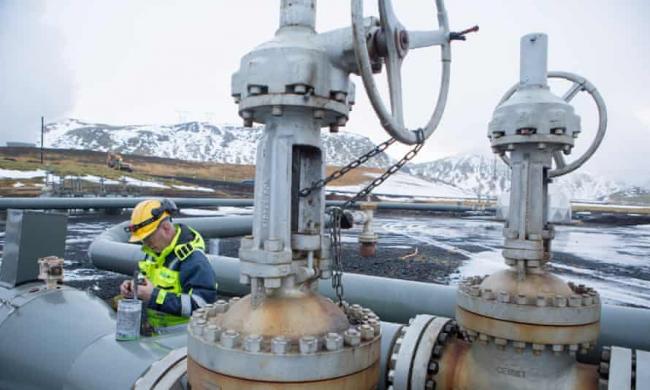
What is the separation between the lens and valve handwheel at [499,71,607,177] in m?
2.63

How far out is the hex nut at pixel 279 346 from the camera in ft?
4.49

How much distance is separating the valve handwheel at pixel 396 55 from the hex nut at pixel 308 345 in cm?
64

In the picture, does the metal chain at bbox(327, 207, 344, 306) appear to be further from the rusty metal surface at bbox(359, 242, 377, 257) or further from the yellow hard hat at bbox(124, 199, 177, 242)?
the rusty metal surface at bbox(359, 242, 377, 257)

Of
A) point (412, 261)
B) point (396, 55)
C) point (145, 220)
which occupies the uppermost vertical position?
point (396, 55)

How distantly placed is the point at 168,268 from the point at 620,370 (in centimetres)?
242

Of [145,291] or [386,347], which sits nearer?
[386,347]

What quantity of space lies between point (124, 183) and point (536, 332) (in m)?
28.6

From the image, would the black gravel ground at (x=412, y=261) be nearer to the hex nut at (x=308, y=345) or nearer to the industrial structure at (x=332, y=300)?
the industrial structure at (x=332, y=300)

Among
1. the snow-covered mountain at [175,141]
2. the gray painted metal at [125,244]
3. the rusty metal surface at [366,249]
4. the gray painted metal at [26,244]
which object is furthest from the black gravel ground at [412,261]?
the snow-covered mountain at [175,141]

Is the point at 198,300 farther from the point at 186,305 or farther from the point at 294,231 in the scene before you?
the point at 294,231

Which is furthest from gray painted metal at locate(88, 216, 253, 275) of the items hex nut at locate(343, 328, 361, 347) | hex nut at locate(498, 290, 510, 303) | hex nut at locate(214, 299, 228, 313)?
hex nut at locate(343, 328, 361, 347)

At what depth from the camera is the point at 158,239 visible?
3.04m

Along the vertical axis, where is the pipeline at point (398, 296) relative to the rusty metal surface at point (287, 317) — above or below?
below

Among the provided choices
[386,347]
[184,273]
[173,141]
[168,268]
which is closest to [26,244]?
[168,268]
